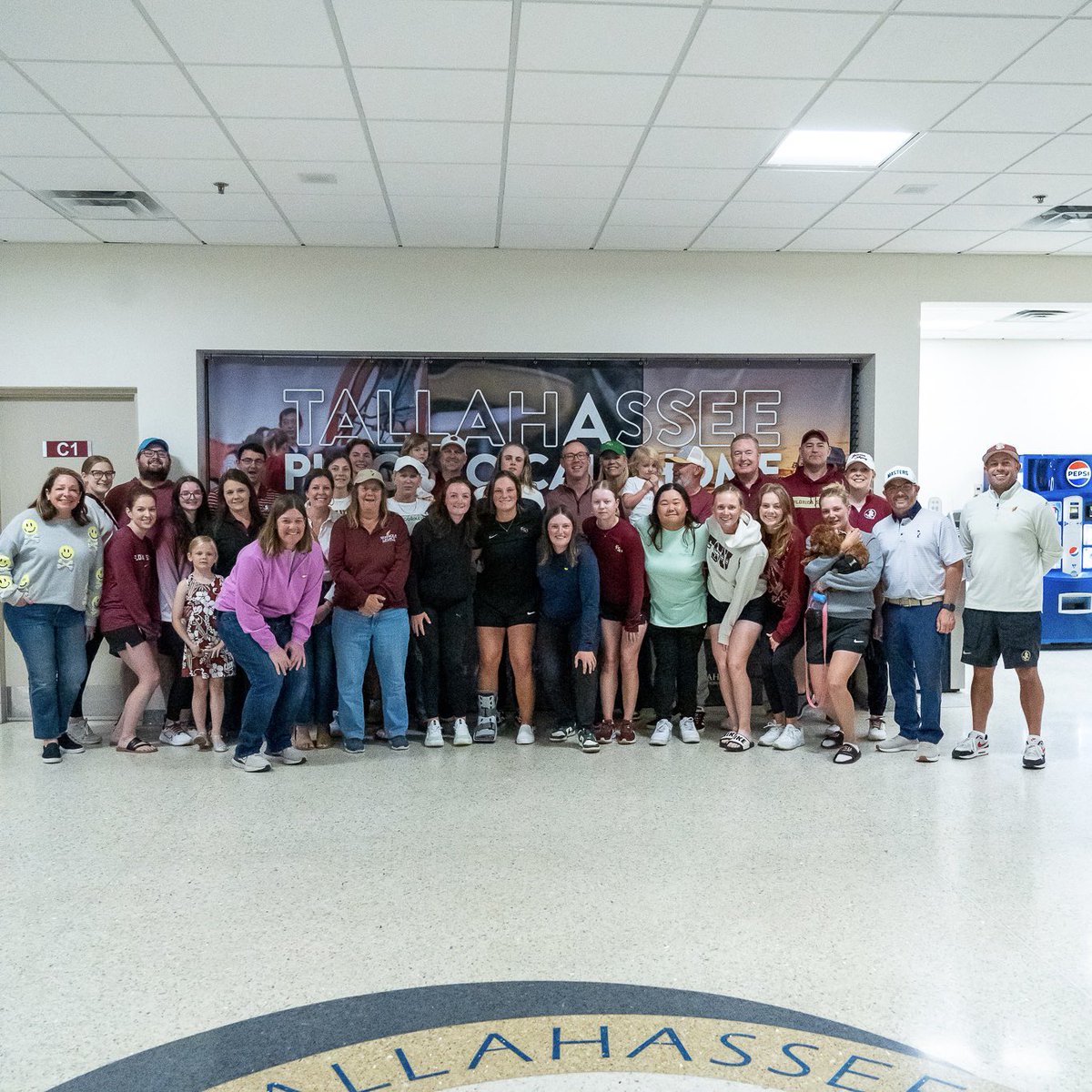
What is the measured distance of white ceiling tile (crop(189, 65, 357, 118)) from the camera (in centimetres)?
364

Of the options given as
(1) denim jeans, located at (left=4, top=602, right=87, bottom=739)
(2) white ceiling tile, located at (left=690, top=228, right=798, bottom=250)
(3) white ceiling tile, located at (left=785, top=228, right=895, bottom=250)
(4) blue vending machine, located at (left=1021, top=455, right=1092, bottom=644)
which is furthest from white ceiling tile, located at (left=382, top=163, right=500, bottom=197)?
(4) blue vending machine, located at (left=1021, top=455, right=1092, bottom=644)

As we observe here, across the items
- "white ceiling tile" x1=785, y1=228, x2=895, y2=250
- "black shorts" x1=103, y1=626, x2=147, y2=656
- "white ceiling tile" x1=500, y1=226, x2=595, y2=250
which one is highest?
"white ceiling tile" x1=785, y1=228, x2=895, y2=250

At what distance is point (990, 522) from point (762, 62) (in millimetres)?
2594

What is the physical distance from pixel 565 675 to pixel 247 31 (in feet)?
11.6

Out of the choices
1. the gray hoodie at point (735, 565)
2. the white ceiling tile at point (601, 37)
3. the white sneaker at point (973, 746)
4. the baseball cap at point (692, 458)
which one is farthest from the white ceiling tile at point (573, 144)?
the white sneaker at point (973, 746)

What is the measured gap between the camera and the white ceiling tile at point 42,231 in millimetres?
5508

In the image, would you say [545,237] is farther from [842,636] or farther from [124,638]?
[124,638]

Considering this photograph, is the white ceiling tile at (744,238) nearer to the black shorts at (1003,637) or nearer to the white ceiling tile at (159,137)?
the black shorts at (1003,637)

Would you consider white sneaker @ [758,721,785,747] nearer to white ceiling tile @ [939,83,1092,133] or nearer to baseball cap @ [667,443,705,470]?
baseball cap @ [667,443,705,470]

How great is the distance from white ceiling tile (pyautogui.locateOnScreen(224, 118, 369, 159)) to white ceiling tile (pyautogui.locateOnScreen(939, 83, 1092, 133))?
278cm

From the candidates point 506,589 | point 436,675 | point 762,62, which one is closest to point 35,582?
point 436,675

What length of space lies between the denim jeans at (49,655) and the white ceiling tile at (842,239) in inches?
200

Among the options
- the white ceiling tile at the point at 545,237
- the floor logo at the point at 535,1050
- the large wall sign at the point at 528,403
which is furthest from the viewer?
the large wall sign at the point at 528,403

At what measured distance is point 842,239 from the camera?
5.98 m
